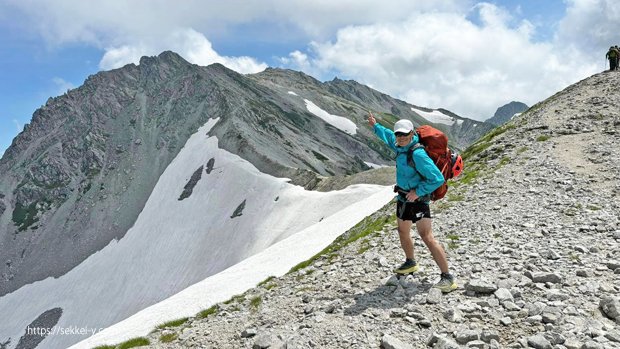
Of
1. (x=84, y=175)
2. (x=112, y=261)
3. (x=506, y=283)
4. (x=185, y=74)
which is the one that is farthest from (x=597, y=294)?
(x=185, y=74)

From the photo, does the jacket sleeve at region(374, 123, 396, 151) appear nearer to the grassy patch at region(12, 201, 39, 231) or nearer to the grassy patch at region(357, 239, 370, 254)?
the grassy patch at region(357, 239, 370, 254)

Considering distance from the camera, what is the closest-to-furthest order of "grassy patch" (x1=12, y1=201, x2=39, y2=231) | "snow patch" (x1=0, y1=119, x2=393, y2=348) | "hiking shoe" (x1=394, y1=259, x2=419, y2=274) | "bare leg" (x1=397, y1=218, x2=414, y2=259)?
1. "bare leg" (x1=397, y1=218, x2=414, y2=259)
2. "hiking shoe" (x1=394, y1=259, x2=419, y2=274)
3. "snow patch" (x1=0, y1=119, x2=393, y2=348)
4. "grassy patch" (x1=12, y1=201, x2=39, y2=231)

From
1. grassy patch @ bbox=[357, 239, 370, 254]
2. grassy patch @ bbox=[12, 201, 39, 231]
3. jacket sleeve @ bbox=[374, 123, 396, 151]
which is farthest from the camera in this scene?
grassy patch @ bbox=[12, 201, 39, 231]

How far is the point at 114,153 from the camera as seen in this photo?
158 metres

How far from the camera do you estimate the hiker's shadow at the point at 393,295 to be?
919cm

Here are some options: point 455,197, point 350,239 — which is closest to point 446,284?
point 455,197

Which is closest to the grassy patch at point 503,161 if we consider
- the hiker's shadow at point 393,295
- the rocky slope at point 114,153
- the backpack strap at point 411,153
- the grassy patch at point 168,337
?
the hiker's shadow at point 393,295

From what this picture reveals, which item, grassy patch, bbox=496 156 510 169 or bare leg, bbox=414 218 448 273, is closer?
bare leg, bbox=414 218 448 273

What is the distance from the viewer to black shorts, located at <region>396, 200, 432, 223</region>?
376 inches

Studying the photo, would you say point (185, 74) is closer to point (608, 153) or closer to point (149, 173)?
point (149, 173)

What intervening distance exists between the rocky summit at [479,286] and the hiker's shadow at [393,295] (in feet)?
0.09

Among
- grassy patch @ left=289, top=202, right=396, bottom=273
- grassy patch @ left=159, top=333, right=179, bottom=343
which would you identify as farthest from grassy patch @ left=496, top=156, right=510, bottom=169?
grassy patch @ left=159, top=333, right=179, bottom=343

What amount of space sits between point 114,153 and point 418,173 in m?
168

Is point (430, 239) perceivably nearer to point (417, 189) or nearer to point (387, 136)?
point (417, 189)
